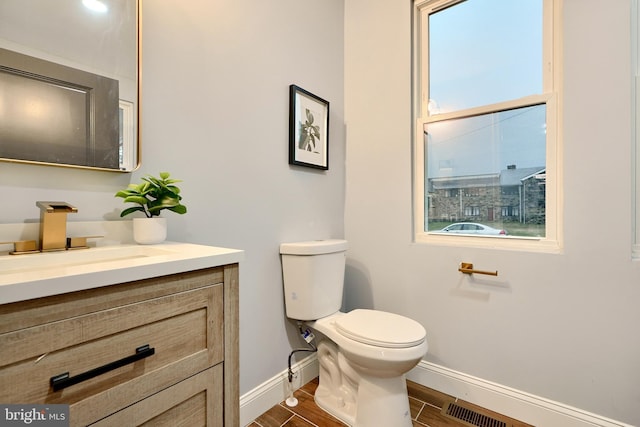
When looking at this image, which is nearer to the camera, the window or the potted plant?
the potted plant

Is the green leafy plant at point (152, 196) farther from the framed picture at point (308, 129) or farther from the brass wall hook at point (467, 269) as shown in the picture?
the brass wall hook at point (467, 269)

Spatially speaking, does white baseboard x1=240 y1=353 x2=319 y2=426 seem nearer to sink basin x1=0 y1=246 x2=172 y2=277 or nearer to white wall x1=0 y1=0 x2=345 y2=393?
white wall x1=0 y1=0 x2=345 y2=393

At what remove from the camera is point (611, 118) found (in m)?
1.23

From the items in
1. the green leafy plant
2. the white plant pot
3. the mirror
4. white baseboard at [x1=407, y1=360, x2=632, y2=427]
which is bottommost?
white baseboard at [x1=407, y1=360, x2=632, y2=427]

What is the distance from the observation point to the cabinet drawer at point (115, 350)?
1.63 ft

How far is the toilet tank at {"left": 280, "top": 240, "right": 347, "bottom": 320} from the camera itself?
5.04 feet

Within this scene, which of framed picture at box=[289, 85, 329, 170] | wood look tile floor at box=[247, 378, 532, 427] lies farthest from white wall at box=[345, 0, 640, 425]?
framed picture at box=[289, 85, 329, 170]

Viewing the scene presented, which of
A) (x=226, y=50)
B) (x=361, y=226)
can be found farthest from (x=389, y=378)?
(x=226, y=50)

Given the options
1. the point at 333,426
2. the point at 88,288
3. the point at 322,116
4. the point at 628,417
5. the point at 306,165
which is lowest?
the point at 333,426

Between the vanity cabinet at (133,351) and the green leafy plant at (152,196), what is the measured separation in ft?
1.17

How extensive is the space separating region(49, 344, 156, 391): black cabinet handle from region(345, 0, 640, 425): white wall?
4.82 ft

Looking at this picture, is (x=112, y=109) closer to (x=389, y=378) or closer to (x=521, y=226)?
(x=389, y=378)

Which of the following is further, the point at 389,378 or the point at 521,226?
the point at 521,226

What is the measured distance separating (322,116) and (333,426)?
1714mm
